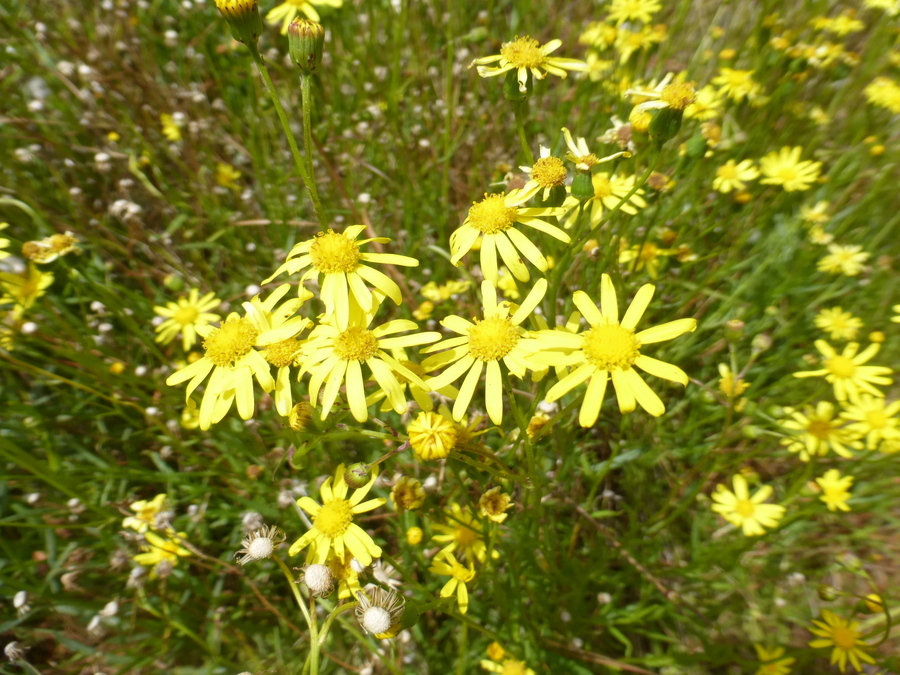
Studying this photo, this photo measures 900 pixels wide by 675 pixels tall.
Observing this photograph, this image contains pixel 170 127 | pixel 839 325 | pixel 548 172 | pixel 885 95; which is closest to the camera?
pixel 548 172

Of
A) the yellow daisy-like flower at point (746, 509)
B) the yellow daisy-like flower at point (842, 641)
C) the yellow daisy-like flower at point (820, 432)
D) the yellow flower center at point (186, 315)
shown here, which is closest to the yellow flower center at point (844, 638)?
the yellow daisy-like flower at point (842, 641)

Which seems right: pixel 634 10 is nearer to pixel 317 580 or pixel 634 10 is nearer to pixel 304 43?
pixel 304 43

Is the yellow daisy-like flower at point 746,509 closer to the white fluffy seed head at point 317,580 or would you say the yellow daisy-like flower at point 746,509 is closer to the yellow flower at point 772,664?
the yellow flower at point 772,664

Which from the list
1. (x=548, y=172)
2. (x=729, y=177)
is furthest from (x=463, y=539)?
(x=729, y=177)

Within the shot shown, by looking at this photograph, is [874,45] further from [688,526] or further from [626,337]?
[626,337]

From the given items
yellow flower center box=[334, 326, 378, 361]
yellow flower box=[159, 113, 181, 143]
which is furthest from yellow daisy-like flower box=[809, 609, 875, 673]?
yellow flower box=[159, 113, 181, 143]

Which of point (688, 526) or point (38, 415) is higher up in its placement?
point (38, 415)

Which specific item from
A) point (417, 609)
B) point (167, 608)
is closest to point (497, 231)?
point (417, 609)
